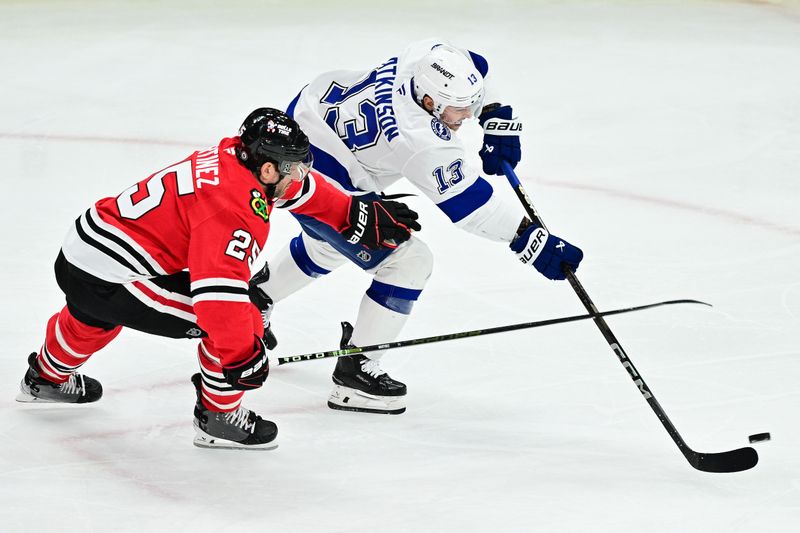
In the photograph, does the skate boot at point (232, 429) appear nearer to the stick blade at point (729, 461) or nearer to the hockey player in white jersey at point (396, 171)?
the hockey player in white jersey at point (396, 171)

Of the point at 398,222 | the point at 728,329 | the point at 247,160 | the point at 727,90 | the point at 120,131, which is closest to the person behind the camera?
the point at 247,160

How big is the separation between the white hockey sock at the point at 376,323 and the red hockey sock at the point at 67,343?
2.23 ft

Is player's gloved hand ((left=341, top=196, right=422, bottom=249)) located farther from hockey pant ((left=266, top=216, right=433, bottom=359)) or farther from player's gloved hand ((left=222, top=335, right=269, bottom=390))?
player's gloved hand ((left=222, top=335, right=269, bottom=390))

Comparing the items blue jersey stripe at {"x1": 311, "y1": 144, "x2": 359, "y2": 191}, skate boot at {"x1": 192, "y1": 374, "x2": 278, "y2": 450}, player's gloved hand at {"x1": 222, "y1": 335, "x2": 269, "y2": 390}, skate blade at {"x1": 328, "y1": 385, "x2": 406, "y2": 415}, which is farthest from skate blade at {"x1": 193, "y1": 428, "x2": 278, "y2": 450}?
blue jersey stripe at {"x1": 311, "y1": 144, "x2": 359, "y2": 191}

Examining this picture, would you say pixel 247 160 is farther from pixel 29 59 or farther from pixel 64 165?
pixel 29 59

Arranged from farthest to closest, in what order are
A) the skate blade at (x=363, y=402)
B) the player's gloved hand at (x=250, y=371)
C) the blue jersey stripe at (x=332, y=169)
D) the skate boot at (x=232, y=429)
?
the blue jersey stripe at (x=332, y=169) → the skate blade at (x=363, y=402) → the skate boot at (x=232, y=429) → the player's gloved hand at (x=250, y=371)

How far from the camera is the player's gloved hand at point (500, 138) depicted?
3678 mm

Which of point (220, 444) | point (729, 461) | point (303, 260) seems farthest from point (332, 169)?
point (729, 461)

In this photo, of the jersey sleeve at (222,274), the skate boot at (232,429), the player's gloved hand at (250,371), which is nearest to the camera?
the jersey sleeve at (222,274)

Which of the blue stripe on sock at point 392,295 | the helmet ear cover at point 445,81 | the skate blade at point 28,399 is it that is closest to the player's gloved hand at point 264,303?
the blue stripe on sock at point 392,295

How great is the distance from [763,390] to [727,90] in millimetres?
3388

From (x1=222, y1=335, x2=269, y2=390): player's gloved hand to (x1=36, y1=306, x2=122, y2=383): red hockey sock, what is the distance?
0.41m

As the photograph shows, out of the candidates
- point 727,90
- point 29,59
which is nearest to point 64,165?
point 29,59

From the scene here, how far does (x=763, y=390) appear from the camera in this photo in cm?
338
